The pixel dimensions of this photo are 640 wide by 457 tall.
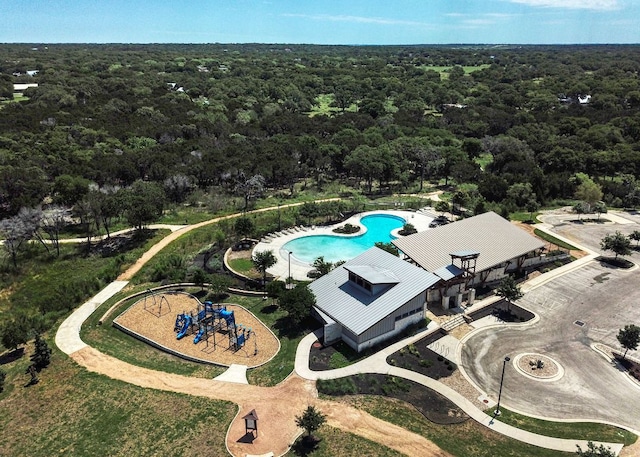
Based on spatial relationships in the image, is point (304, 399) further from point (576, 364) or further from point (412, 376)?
point (576, 364)

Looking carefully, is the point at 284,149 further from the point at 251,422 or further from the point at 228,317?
the point at 251,422

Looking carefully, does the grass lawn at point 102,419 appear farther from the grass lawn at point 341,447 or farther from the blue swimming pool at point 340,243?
the blue swimming pool at point 340,243

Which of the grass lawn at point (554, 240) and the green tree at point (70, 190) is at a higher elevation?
the green tree at point (70, 190)

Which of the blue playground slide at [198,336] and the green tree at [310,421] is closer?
the green tree at [310,421]

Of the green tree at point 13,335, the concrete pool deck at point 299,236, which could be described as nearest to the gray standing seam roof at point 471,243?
the concrete pool deck at point 299,236

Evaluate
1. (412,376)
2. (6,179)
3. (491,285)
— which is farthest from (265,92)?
(412,376)

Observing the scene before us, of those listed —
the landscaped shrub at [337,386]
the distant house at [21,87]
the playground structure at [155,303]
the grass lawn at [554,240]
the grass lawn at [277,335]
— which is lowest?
the playground structure at [155,303]

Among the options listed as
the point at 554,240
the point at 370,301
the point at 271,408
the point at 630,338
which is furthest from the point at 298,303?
the point at 554,240

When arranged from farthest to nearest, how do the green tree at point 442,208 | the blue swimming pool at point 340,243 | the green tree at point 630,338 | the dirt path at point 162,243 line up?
the green tree at point 442,208
the blue swimming pool at point 340,243
the dirt path at point 162,243
the green tree at point 630,338
